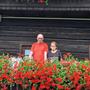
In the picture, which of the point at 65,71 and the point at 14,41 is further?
the point at 14,41

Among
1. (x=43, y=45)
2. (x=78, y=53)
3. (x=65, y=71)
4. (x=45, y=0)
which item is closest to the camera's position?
(x=65, y=71)

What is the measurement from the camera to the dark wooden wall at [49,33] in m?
15.5

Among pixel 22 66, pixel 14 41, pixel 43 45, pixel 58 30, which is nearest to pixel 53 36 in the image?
Answer: pixel 58 30

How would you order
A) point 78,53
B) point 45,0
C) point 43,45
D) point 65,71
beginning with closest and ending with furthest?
point 65,71 < point 43,45 < point 45,0 < point 78,53

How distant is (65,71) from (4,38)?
5.40 metres

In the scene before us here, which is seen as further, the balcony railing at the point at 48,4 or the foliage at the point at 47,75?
the balcony railing at the point at 48,4

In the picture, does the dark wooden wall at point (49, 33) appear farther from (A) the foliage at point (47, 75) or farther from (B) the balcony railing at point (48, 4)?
(A) the foliage at point (47, 75)

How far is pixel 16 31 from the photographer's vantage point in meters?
15.8

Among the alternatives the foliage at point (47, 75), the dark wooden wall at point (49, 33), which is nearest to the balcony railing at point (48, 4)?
the dark wooden wall at point (49, 33)

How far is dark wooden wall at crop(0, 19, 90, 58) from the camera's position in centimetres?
1548

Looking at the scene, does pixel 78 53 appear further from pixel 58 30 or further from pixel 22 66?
pixel 22 66

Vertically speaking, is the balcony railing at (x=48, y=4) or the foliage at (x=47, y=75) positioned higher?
the balcony railing at (x=48, y=4)

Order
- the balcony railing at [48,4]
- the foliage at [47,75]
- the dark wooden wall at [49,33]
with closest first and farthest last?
the foliage at [47,75], the balcony railing at [48,4], the dark wooden wall at [49,33]

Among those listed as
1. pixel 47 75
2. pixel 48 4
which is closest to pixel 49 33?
pixel 48 4
